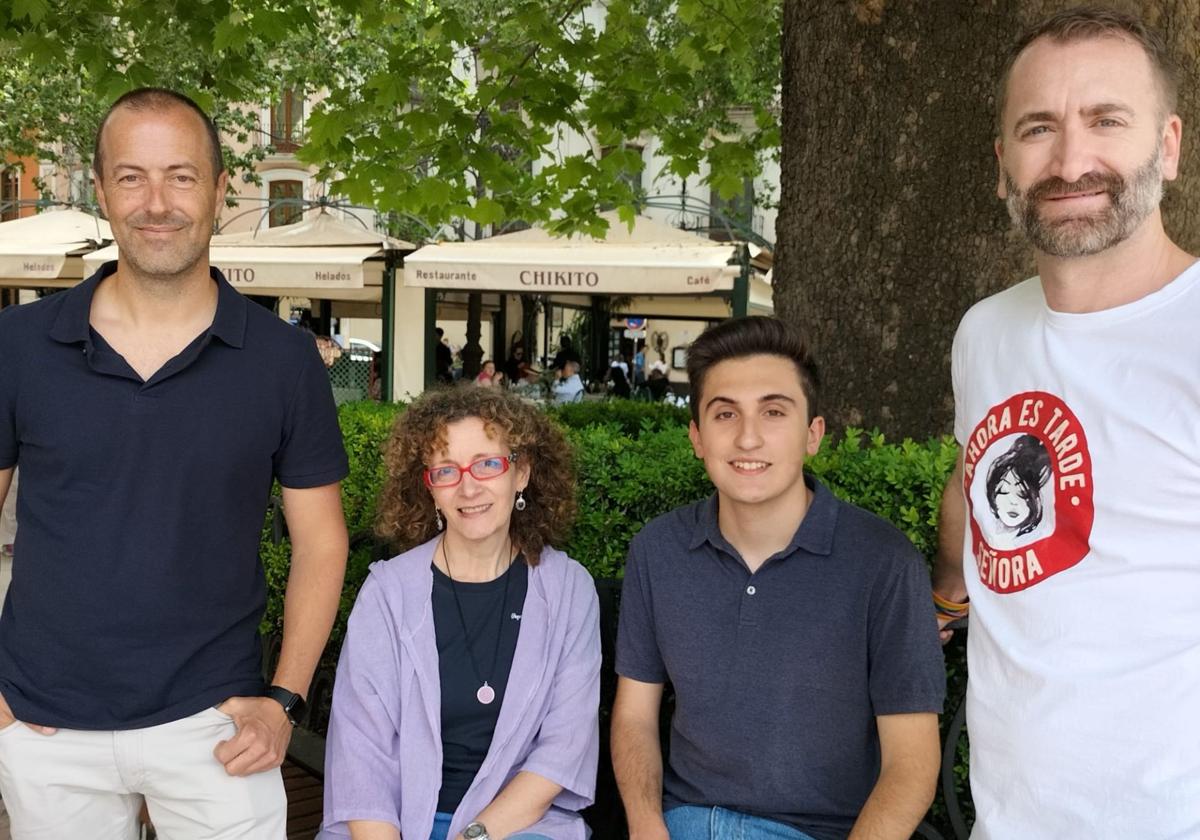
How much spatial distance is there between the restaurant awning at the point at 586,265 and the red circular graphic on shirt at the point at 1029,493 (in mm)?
8310

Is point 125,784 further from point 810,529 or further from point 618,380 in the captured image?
point 618,380

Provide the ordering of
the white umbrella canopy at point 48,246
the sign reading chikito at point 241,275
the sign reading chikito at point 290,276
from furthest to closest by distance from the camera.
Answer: the white umbrella canopy at point 48,246, the sign reading chikito at point 241,275, the sign reading chikito at point 290,276

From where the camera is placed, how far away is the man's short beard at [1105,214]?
5.85 ft

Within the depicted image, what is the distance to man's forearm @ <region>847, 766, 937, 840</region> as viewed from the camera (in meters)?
2.21

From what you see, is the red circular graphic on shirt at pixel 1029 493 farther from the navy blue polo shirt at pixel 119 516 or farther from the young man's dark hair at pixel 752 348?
the navy blue polo shirt at pixel 119 516

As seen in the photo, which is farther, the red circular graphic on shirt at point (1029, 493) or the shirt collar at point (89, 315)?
the shirt collar at point (89, 315)

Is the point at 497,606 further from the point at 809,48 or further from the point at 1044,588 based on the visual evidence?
the point at 809,48

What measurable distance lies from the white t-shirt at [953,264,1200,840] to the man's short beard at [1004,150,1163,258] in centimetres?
12

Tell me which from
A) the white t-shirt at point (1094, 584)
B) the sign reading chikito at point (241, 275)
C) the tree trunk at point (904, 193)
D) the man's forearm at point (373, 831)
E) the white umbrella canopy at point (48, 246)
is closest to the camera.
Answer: the white t-shirt at point (1094, 584)

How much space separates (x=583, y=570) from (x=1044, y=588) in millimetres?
1284

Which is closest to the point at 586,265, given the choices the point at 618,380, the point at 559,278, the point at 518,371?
the point at 559,278

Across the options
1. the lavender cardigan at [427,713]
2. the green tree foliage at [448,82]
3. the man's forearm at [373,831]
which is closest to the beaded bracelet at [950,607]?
the lavender cardigan at [427,713]

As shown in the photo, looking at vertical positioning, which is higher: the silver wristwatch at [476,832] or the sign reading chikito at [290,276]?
the sign reading chikito at [290,276]

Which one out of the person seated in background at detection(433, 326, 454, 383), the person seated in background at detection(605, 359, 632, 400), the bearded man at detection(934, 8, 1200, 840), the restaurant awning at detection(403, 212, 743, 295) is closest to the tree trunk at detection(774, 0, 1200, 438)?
the bearded man at detection(934, 8, 1200, 840)
